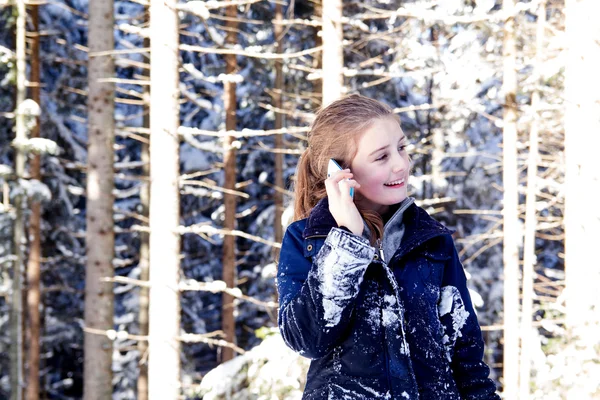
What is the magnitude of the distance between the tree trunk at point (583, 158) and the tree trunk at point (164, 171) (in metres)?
4.14

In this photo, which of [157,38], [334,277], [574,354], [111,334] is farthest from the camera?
[111,334]

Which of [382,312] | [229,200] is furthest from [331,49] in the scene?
[382,312]

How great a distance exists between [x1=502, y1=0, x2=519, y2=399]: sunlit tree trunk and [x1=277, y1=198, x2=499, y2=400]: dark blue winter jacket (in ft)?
30.1

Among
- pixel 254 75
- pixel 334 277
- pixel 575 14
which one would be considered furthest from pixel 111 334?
pixel 254 75

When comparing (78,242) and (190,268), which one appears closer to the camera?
(78,242)

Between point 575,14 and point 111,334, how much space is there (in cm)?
653

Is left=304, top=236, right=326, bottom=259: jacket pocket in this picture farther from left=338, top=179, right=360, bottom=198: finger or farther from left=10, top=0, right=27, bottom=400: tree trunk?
left=10, top=0, right=27, bottom=400: tree trunk

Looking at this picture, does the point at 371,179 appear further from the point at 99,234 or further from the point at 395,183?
the point at 99,234

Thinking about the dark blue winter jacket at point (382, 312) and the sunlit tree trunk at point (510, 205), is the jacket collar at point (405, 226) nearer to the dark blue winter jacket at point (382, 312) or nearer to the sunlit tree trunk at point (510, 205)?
the dark blue winter jacket at point (382, 312)

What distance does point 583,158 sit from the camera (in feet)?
24.1

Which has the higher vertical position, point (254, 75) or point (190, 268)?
point (254, 75)

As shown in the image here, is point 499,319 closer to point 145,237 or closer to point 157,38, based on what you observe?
point 145,237

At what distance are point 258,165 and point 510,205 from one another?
8.96 metres

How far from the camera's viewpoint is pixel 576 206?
7.38m
